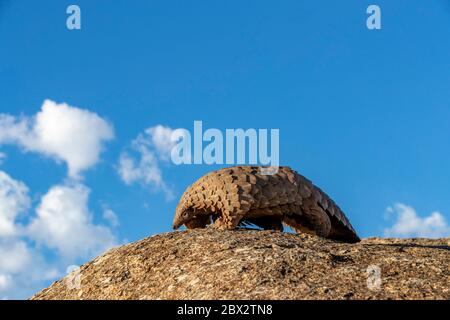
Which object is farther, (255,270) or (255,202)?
(255,202)

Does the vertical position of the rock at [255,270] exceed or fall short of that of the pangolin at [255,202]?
it falls short

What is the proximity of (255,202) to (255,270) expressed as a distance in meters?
3.35

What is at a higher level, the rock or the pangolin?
the pangolin

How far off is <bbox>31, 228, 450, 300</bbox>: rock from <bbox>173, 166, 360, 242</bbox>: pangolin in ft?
2.72

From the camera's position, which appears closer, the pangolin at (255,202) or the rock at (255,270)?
the rock at (255,270)

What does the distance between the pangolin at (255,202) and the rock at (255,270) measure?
32.7 inches

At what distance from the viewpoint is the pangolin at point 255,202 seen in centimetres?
1182

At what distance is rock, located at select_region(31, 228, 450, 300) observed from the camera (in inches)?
318

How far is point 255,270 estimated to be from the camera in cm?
855

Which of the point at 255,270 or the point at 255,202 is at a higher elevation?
the point at 255,202

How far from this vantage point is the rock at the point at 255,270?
26.5 feet
